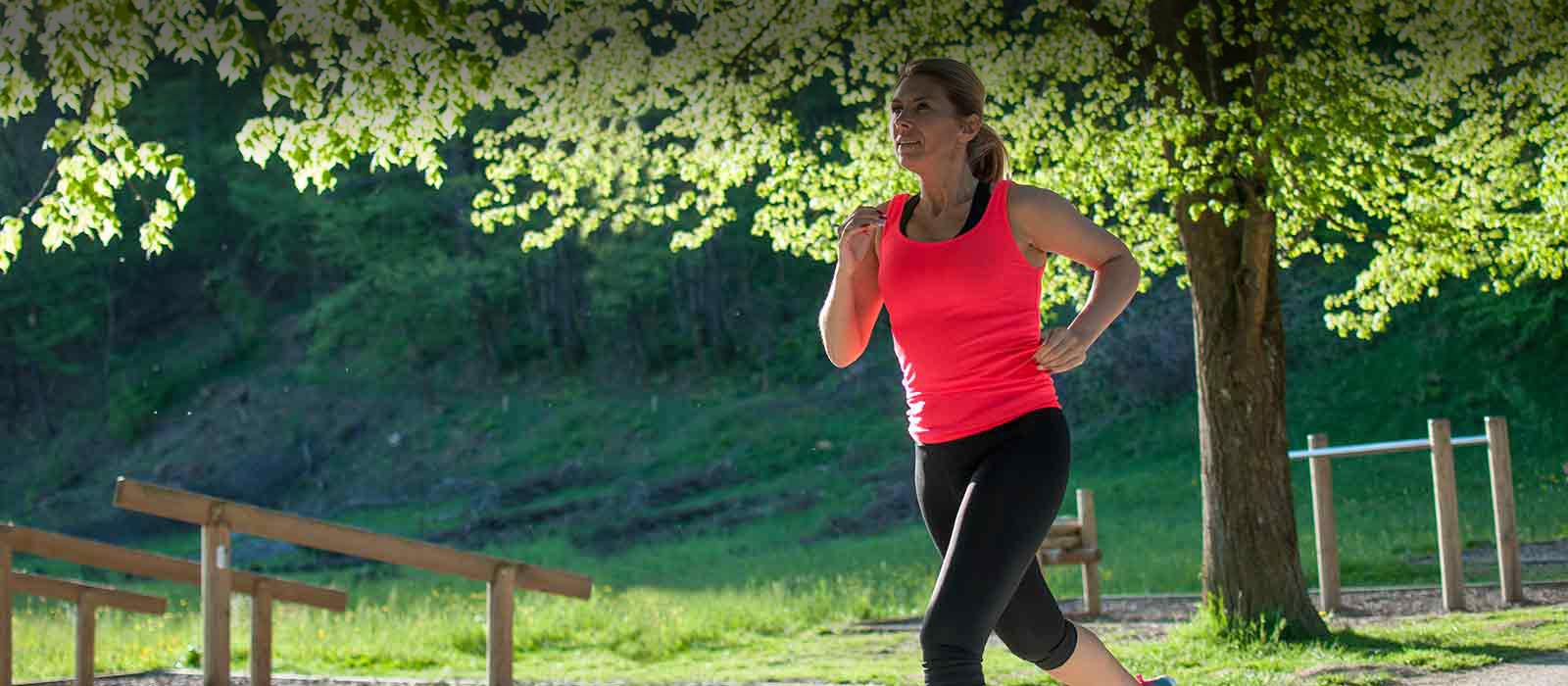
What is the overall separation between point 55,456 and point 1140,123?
1709 inches

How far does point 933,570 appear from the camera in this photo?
64.1 ft

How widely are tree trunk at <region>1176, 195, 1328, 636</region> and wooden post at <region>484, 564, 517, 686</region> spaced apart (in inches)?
160

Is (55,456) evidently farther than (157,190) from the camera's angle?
Yes

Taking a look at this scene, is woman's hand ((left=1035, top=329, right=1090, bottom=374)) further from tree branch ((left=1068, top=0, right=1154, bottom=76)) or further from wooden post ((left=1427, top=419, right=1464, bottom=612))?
wooden post ((left=1427, top=419, right=1464, bottom=612))

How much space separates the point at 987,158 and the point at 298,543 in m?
4.60

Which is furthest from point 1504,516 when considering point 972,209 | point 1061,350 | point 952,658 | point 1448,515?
point 952,658

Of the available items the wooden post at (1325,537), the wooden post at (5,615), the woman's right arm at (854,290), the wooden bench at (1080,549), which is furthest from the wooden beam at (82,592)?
the wooden post at (1325,537)

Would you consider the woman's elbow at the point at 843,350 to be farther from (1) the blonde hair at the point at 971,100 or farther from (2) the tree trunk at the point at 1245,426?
(2) the tree trunk at the point at 1245,426

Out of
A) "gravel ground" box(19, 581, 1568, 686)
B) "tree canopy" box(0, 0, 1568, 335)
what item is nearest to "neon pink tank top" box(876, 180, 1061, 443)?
"tree canopy" box(0, 0, 1568, 335)

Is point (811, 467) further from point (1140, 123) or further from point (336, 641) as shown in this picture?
point (1140, 123)

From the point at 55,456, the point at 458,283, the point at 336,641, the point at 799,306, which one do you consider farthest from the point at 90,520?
the point at 336,641

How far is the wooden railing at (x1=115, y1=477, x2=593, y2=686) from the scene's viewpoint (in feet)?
24.9

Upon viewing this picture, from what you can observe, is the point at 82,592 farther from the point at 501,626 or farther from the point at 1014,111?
the point at 1014,111

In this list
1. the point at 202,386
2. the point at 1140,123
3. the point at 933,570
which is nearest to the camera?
the point at 1140,123
